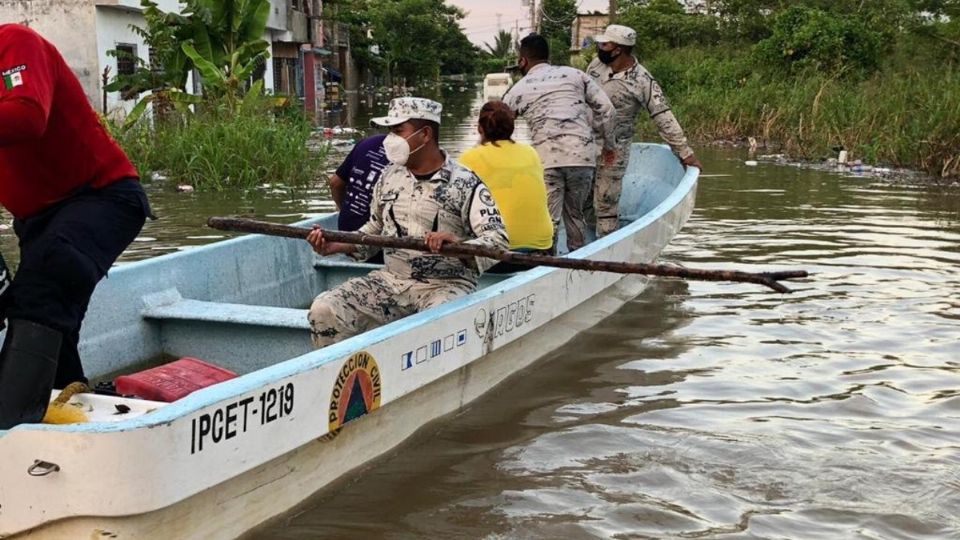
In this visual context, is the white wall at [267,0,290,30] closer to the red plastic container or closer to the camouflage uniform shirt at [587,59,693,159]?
the camouflage uniform shirt at [587,59,693,159]

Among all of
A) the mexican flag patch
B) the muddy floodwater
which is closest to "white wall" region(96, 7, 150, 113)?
the muddy floodwater

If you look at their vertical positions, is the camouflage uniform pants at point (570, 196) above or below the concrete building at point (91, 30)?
below

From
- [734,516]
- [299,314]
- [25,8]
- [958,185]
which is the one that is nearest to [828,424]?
[734,516]

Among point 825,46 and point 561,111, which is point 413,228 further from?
point 825,46

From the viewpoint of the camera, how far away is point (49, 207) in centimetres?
370

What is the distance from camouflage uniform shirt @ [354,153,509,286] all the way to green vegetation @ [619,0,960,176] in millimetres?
10486

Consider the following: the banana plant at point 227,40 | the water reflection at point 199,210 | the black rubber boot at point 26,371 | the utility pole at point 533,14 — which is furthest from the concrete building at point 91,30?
the utility pole at point 533,14

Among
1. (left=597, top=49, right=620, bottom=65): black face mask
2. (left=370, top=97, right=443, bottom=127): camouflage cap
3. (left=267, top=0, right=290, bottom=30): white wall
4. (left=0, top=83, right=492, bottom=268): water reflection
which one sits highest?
(left=267, top=0, right=290, bottom=30): white wall

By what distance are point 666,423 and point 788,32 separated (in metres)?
21.8

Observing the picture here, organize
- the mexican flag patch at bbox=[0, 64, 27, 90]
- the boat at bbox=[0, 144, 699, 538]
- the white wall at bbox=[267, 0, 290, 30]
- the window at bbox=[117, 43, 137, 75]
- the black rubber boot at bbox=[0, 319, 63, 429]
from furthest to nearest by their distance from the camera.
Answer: the white wall at bbox=[267, 0, 290, 30]
the window at bbox=[117, 43, 137, 75]
the black rubber boot at bbox=[0, 319, 63, 429]
the mexican flag patch at bbox=[0, 64, 27, 90]
the boat at bbox=[0, 144, 699, 538]

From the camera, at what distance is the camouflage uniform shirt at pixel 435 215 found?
4.91 metres

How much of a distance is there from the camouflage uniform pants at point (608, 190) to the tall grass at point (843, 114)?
7.04 metres

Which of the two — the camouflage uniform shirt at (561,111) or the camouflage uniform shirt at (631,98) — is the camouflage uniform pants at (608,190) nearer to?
the camouflage uniform shirt at (631,98)

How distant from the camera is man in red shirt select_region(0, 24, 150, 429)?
330cm
